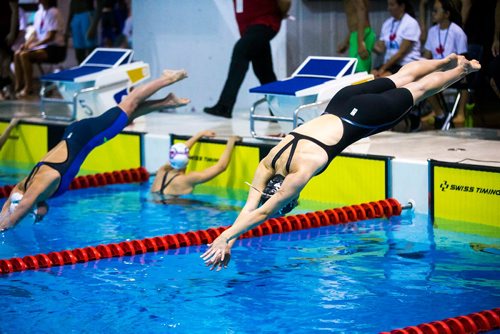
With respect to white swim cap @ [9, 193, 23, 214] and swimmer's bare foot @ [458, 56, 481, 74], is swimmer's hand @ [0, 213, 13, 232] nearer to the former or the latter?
white swim cap @ [9, 193, 23, 214]

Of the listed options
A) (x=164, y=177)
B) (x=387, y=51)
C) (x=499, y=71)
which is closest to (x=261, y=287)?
(x=164, y=177)

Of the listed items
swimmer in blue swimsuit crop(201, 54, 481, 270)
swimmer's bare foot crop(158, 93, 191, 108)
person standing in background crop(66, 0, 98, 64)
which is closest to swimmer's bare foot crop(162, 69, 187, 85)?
swimmer's bare foot crop(158, 93, 191, 108)

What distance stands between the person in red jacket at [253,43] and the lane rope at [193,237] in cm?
280

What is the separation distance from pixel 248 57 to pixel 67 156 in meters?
3.24

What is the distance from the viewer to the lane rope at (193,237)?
5.94 metres

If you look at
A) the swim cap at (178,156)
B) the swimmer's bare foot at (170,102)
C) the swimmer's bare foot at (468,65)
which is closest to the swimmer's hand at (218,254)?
the swimmer's bare foot at (468,65)

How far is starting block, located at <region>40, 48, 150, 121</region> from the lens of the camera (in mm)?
9648

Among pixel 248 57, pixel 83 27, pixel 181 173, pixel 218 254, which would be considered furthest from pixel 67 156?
pixel 83 27

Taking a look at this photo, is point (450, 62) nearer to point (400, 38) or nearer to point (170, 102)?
point (170, 102)

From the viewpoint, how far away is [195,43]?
10.9 metres

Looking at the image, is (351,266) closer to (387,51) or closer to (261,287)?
(261,287)

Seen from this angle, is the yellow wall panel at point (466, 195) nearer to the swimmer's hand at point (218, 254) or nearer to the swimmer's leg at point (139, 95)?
the swimmer's leg at point (139, 95)

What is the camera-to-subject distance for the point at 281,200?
188 inches

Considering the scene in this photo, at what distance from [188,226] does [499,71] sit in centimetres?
291
